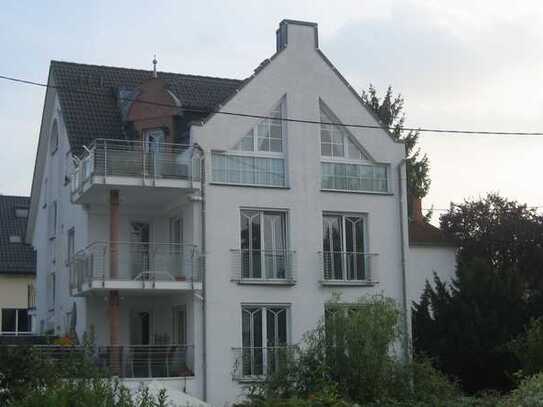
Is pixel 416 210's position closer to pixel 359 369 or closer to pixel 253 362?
pixel 253 362

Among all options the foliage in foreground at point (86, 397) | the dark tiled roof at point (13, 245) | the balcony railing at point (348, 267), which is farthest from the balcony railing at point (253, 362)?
the dark tiled roof at point (13, 245)

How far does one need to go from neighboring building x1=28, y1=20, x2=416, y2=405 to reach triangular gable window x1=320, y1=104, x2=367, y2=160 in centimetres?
3

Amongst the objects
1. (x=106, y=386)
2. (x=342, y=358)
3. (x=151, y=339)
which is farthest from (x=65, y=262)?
(x=106, y=386)

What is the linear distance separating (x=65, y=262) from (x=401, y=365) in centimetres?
1355

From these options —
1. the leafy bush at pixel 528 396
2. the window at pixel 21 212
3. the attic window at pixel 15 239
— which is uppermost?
the window at pixel 21 212

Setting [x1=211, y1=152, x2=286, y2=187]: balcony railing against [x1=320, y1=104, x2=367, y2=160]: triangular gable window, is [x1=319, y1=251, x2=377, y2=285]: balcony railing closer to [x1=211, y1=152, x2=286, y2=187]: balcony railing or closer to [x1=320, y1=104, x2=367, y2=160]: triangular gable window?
[x1=211, y1=152, x2=286, y2=187]: balcony railing

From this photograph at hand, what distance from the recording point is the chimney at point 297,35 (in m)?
30.9

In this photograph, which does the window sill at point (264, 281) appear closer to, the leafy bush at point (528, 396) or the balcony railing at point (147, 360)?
the balcony railing at point (147, 360)

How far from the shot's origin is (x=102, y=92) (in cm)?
3441

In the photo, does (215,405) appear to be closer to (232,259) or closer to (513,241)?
(232,259)

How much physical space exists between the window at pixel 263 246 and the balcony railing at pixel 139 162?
2163mm

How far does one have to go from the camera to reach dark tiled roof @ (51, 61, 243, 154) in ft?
107

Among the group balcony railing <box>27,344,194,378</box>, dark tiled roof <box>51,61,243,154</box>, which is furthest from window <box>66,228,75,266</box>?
balcony railing <box>27,344,194,378</box>

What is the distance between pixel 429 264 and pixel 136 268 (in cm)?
1553
